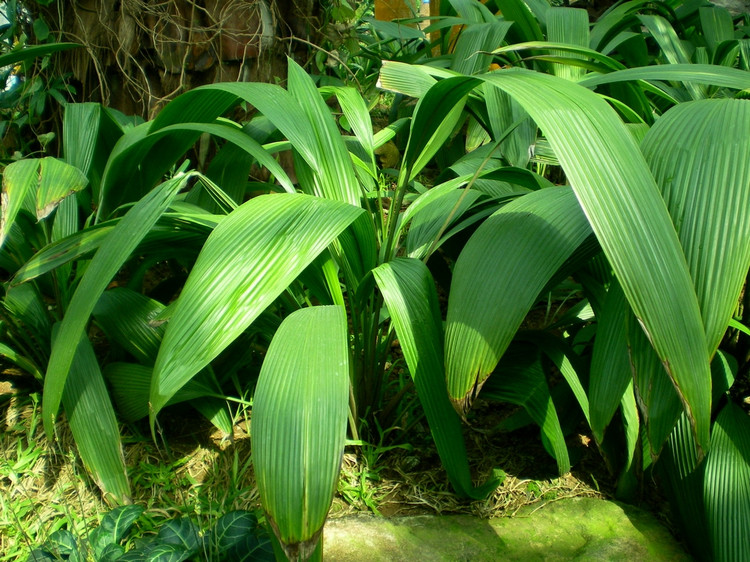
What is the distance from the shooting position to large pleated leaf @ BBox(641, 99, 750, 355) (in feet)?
2.54

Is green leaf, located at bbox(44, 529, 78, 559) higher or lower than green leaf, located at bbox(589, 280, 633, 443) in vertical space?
lower

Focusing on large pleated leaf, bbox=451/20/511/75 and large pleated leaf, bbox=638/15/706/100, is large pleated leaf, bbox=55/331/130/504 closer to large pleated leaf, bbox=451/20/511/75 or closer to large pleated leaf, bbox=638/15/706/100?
large pleated leaf, bbox=451/20/511/75

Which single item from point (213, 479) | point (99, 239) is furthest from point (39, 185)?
point (213, 479)

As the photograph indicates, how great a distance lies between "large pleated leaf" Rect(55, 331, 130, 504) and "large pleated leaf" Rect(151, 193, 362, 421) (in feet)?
1.40

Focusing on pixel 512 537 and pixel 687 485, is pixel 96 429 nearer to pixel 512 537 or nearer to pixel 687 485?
pixel 512 537

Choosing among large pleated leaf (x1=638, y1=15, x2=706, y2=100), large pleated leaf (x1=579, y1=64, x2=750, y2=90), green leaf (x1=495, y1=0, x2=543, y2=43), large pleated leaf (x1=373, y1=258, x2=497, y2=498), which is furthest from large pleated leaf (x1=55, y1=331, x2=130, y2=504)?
large pleated leaf (x1=638, y1=15, x2=706, y2=100)

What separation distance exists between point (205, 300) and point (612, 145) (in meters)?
0.58

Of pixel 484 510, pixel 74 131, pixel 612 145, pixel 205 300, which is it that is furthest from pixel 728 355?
pixel 74 131

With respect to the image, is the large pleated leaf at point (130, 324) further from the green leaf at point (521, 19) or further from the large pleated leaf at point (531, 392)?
the green leaf at point (521, 19)

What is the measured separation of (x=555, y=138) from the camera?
831 mm

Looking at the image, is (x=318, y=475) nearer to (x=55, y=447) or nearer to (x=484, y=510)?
(x=484, y=510)

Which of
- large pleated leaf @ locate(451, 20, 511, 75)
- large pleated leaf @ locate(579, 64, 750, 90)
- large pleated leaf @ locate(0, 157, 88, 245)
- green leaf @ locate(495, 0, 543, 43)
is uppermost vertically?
green leaf @ locate(495, 0, 543, 43)

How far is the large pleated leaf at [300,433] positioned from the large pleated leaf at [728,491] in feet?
2.44

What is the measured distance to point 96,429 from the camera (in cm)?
120
